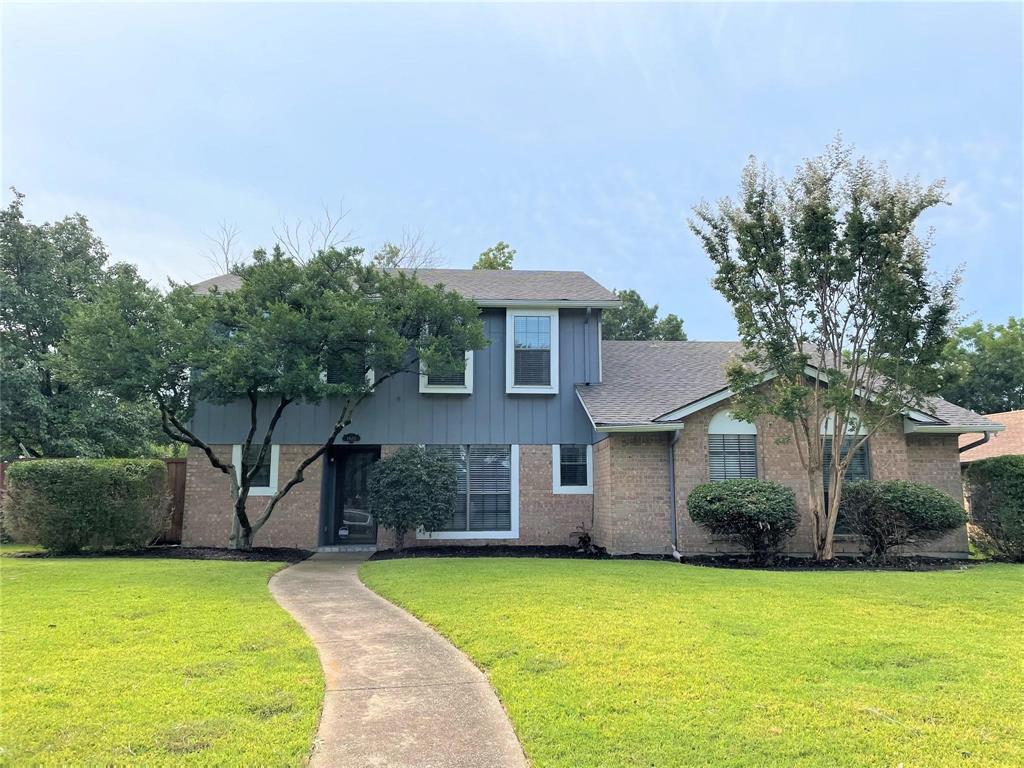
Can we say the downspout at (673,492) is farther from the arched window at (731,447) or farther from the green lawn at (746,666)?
the green lawn at (746,666)

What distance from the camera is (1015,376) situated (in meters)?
29.3

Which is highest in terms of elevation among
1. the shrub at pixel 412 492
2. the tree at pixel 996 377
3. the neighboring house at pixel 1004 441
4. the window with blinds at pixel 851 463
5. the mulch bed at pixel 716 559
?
the tree at pixel 996 377

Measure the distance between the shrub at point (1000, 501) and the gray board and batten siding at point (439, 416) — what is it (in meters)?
7.59

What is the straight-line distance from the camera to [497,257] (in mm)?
28609

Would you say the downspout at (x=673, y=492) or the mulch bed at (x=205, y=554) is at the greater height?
the downspout at (x=673, y=492)

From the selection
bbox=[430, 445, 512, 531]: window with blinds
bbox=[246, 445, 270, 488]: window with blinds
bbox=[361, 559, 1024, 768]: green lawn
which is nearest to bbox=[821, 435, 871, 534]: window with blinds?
bbox=[361, 559, 1024, 768]: green lawn

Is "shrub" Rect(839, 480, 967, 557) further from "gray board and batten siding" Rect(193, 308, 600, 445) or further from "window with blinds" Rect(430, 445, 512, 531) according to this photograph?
"window with blinds" Rect(430, 445, 512, 531)

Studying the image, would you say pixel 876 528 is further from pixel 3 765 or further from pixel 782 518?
pixel 3 765

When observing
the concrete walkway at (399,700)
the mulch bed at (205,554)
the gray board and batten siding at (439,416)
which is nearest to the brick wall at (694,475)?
the gray board and batten siding at (439,416)

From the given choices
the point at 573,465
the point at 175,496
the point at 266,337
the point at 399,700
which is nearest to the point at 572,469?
the point at 573,465

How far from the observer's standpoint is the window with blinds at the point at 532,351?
14969mm

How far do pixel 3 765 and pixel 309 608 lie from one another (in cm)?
438

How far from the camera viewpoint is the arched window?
1303 centimetres

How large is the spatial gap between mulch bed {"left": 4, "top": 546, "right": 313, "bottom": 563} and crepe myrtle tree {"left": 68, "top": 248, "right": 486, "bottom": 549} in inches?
22.5
